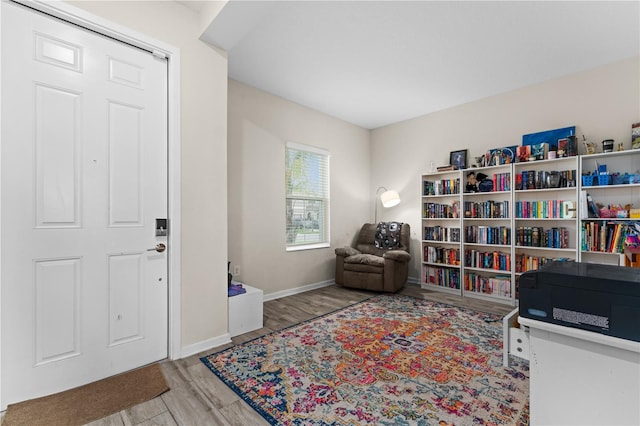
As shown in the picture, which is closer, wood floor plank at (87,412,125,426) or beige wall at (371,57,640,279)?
wood floor plank at (87,412,125,426)

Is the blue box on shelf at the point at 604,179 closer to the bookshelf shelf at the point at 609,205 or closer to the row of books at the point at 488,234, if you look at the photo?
the bookshelf shelf at the point at 609,205

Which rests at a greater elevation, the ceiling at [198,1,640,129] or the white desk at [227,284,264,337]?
the ceiling at [198,1,640,129]

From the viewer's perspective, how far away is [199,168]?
2295 millimetres

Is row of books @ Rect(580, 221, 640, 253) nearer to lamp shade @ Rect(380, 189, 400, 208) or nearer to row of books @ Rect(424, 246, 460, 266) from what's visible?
row of books @ Rect(424, 246, 460, 266)

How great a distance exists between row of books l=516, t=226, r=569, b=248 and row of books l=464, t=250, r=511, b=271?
9.9 inches

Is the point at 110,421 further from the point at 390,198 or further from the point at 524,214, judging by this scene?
the point at 524,214

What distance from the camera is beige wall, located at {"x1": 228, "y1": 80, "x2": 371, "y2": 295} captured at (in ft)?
11.2

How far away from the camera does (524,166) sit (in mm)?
3613

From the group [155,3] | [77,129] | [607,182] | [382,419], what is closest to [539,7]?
[607,182]

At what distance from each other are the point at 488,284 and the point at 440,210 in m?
1.15

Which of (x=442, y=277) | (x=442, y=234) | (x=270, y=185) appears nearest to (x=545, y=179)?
(x=442, y=234)

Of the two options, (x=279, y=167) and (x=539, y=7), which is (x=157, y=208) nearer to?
(x=279, y=167)

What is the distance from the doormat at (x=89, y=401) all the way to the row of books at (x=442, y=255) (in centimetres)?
355

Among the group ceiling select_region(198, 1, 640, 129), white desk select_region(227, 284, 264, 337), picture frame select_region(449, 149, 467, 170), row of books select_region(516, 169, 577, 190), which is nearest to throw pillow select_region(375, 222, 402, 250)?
picture frame select_region(449, 149, 467, 170)
